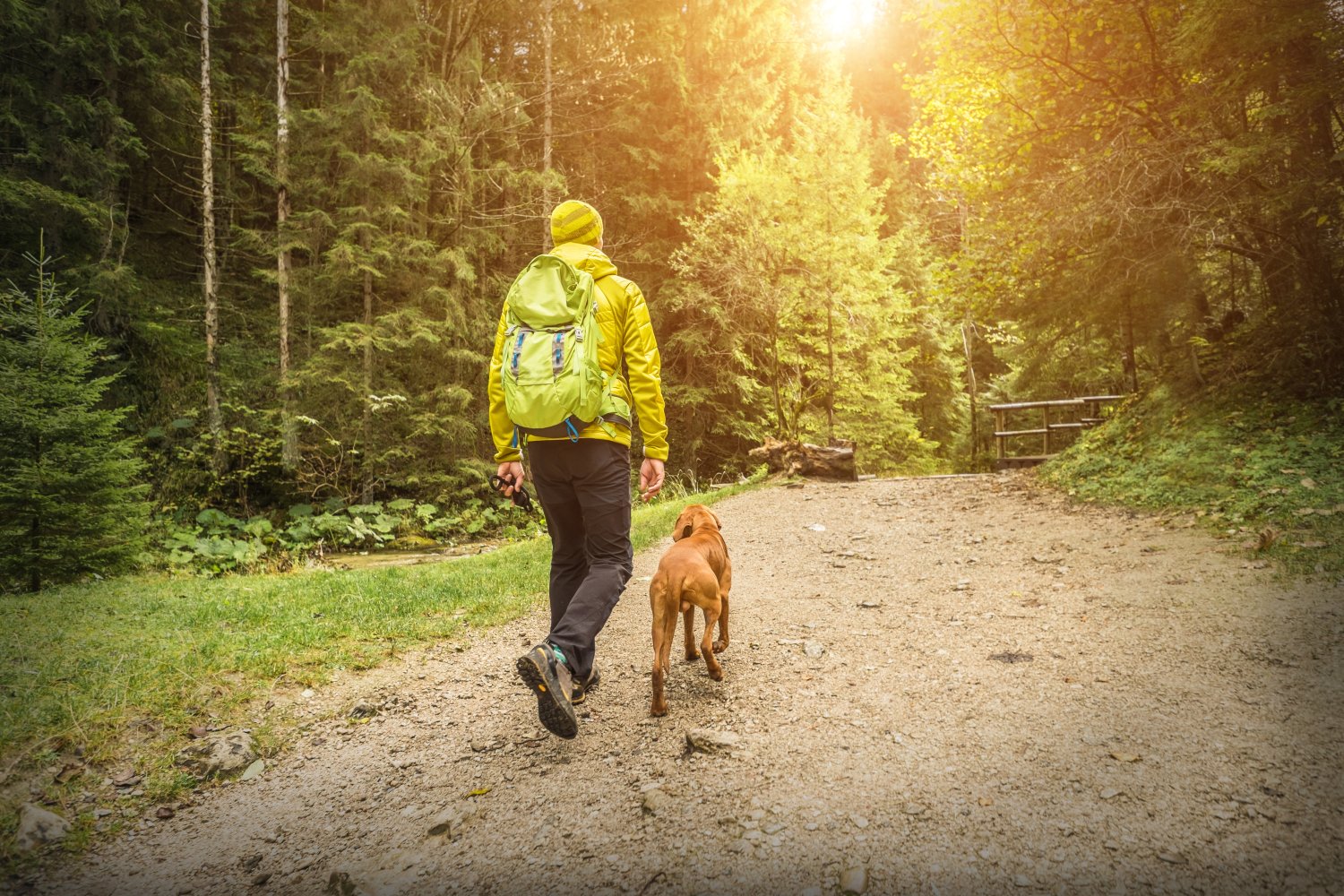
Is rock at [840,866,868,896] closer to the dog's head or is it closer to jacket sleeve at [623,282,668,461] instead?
jacket sleeve at [623,282,668,461]

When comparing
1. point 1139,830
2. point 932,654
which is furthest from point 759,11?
point 1139,830

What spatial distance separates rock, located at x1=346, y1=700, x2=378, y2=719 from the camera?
336 cm

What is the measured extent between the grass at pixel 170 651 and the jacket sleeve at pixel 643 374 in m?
2.26

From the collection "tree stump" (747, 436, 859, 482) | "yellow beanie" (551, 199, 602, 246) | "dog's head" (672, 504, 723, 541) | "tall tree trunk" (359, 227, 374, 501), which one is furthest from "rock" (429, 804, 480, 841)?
"tall tree trunk" (359, 227, 374, 501)

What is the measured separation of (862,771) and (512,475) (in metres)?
1.98

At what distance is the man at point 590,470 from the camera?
9.30 feet

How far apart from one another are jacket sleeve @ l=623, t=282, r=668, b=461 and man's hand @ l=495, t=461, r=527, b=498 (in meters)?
0.64

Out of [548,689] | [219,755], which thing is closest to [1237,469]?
[548,689]

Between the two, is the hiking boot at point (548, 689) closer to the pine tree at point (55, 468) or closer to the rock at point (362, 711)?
the rock at point (362, 711)

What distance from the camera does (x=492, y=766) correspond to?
2.78m

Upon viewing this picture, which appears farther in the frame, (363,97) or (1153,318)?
(363,97)

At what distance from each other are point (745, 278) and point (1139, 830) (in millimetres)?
13792

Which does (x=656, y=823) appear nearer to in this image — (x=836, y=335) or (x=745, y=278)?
(x=745, y=278)

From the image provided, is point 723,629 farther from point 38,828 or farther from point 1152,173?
point 1152,173
